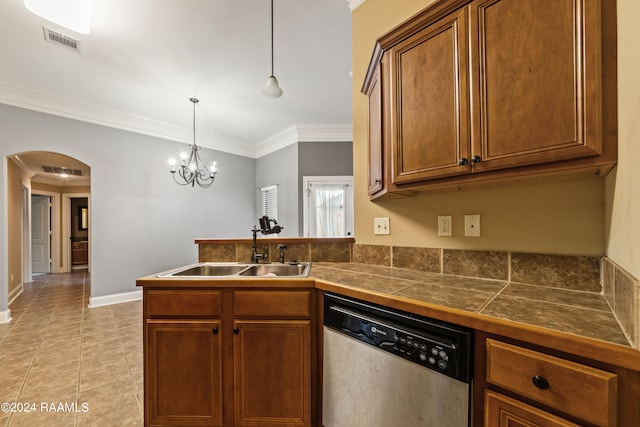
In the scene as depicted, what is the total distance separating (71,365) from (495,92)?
348cm

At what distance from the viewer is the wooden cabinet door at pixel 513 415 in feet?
2.17

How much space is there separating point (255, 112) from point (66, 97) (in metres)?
2.42

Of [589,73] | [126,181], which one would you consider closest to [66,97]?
[126,181]

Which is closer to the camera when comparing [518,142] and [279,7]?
[518,142]

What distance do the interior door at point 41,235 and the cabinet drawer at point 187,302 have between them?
7925 mm

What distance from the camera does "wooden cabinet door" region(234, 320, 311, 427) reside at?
1300mm

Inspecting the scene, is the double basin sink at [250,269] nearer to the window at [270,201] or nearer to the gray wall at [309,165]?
the gray wall at [309,165]

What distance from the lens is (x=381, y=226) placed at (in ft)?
5.58

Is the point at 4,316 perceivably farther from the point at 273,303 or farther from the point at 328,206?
the point at 328,206

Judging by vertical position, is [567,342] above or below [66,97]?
below

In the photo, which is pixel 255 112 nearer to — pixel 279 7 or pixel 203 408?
pixel 279 7

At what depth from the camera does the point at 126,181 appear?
12.8ft

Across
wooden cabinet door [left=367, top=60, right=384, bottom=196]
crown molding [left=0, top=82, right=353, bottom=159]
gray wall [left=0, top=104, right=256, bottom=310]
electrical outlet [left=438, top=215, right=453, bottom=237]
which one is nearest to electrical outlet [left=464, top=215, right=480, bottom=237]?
electrical outlet [left=438, top=215, right=453, bottom=237]

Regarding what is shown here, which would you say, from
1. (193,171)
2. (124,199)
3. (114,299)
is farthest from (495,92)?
(114,299)
